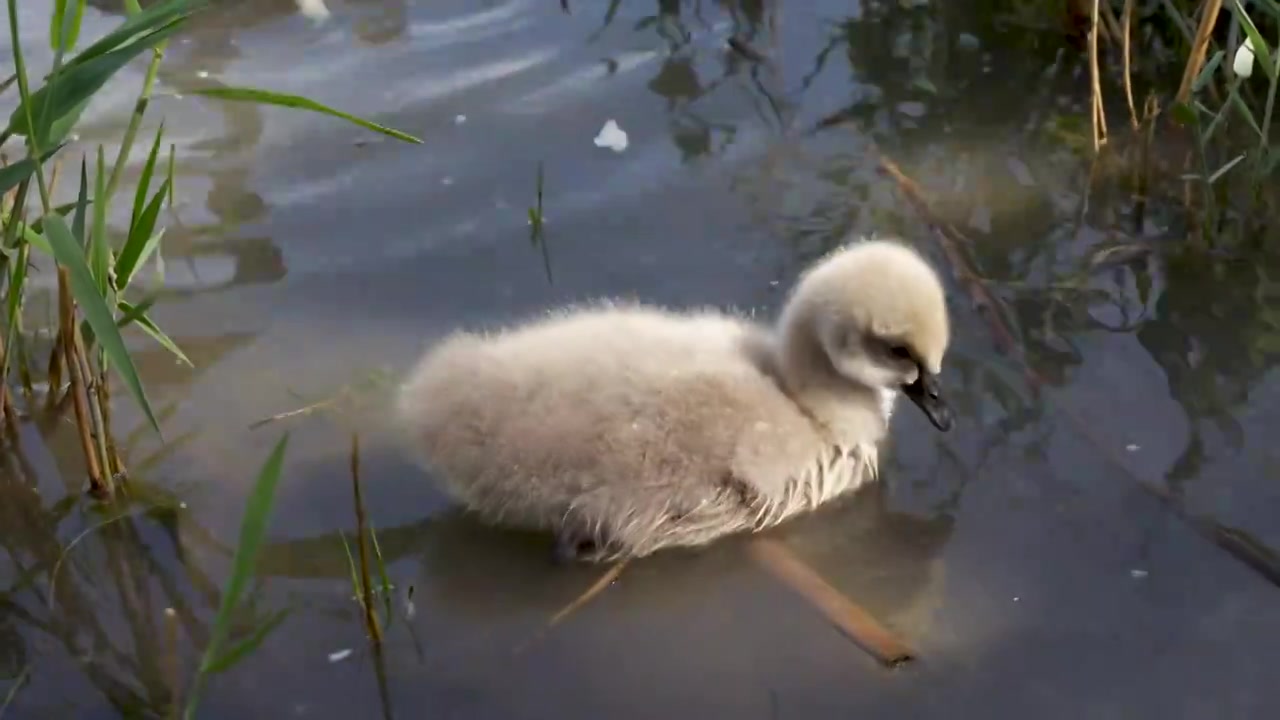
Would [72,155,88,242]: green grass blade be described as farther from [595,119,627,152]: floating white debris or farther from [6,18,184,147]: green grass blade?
[595,119,627,152]: floating white debris

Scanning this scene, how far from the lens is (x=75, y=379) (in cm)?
186

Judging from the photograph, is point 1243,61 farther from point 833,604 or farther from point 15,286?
point 15,286

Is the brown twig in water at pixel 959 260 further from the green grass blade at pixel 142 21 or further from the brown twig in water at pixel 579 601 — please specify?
the green grass blade at pixel 142 21

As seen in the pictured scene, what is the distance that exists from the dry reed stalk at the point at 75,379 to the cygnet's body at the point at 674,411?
1.37ft

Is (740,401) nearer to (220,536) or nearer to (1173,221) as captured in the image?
(220,536)

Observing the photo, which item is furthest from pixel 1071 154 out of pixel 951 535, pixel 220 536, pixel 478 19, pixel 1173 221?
pixel 220 536

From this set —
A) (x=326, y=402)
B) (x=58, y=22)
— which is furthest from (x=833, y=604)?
(x=58, y=22)

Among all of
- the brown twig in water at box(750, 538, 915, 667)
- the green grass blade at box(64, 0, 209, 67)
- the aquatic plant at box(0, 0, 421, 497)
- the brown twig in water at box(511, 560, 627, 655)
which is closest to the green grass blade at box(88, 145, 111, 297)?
the aquatic plant at box(0, 0, 421, 497)

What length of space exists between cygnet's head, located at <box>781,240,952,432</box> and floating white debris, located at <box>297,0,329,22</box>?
1.83 m

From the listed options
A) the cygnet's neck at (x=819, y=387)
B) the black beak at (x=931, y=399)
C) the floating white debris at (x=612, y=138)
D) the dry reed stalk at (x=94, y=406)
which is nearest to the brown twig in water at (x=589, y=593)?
the cygnet's neck at (x=819, y=387)

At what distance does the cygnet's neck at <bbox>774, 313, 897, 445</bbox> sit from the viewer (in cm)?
200

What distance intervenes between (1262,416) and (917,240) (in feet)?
2.30

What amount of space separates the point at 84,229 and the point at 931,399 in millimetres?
1164

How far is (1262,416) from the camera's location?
Answer: 2.08 metres
